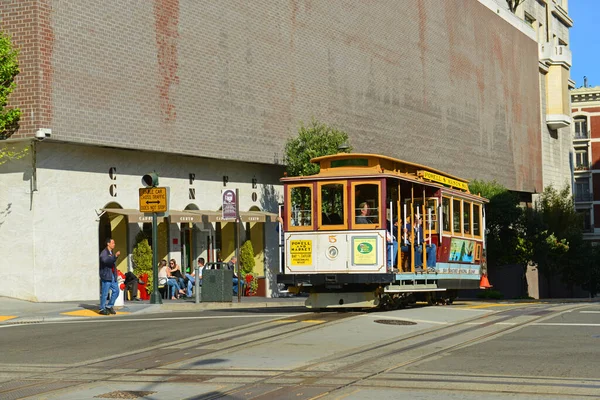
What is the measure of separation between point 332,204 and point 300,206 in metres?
0.80

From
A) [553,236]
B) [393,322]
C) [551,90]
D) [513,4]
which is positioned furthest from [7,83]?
[551,90]

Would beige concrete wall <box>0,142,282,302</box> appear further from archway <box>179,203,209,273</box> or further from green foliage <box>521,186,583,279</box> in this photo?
green foliage <box>521,186,583,279</box>

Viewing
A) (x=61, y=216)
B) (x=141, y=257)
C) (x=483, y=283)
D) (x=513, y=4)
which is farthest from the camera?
(x=513, y=4)

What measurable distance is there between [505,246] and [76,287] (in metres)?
30.5

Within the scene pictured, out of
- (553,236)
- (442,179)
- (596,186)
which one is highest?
(596,186)

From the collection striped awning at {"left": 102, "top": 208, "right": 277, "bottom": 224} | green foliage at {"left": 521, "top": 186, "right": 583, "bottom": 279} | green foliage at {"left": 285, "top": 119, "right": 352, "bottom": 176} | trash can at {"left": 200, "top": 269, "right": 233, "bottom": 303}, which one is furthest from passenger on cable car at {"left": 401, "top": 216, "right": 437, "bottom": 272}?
green foliage at {"left": 521, "top": 186, "right": 583, "bottom": 279}

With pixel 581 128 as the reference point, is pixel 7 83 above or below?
below

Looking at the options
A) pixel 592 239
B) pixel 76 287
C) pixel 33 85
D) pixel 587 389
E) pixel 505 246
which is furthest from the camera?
pixel 592 239

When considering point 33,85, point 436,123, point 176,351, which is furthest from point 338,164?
point 436,123

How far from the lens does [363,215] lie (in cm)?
2105

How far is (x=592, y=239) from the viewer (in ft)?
289

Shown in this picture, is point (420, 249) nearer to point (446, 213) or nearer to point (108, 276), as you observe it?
point (446, 213)

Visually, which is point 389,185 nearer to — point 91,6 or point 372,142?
point 91,6

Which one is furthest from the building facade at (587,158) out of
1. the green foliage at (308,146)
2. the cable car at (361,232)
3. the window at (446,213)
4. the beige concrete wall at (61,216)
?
the cable car at (361,232)
